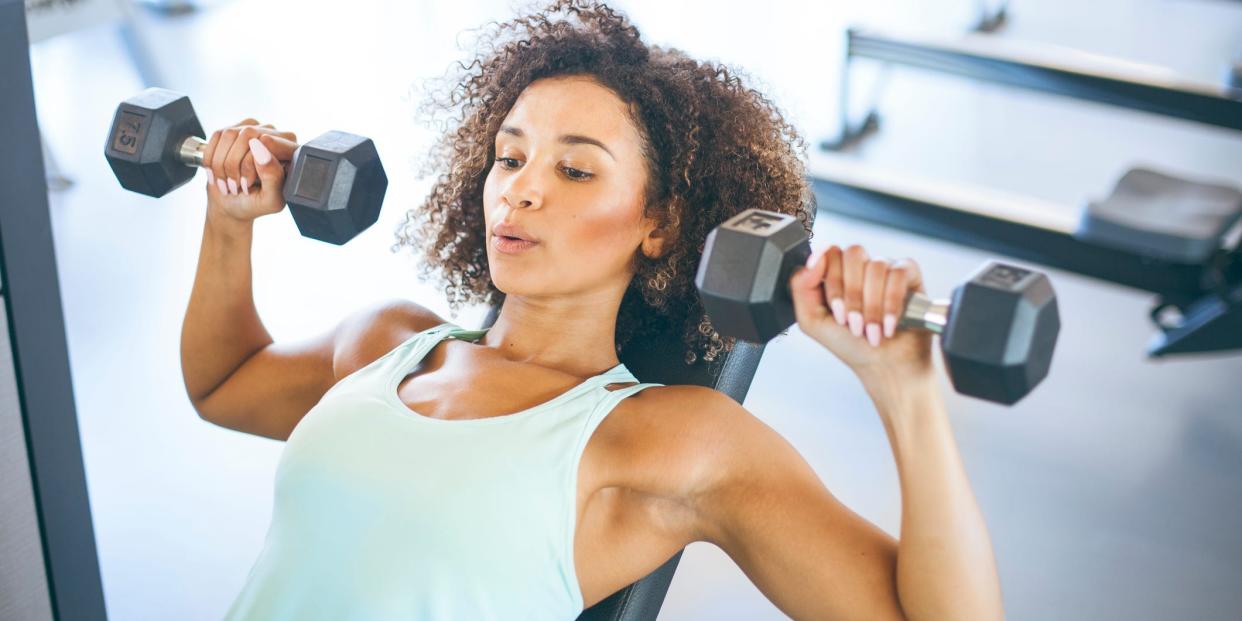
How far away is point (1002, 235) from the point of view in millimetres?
2918

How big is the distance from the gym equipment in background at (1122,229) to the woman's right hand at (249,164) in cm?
166

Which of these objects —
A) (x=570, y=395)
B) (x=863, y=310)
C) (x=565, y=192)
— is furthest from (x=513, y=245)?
(x=863, y=310)

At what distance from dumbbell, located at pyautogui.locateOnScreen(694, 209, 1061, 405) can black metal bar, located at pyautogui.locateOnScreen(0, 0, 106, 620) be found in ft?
2.85

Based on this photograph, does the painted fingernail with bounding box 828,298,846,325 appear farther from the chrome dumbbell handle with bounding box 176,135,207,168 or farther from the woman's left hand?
the chrome dumbbell handle with bounding box 176,135,207,168

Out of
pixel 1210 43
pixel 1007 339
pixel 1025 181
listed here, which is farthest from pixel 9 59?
pixel 1210 43

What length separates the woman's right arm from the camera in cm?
159

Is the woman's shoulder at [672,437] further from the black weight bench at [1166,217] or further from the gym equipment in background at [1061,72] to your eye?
the gym equipment in background at [1061,72]

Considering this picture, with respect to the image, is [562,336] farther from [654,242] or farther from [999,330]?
[999,330]

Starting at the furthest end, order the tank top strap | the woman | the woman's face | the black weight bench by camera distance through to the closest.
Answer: the black weight bench < the tank top strap < the woman's face < the woman

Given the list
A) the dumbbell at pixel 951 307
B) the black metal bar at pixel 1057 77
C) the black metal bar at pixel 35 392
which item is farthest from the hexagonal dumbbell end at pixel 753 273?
the black metal bar at pixel 1057 77

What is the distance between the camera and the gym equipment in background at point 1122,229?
7.82 feet

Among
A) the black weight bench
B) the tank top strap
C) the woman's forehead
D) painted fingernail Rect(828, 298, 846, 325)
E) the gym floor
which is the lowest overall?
the gym floor

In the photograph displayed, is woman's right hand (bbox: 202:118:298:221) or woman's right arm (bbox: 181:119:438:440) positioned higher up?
woman's right hand (bbox: 202:118:298:221)

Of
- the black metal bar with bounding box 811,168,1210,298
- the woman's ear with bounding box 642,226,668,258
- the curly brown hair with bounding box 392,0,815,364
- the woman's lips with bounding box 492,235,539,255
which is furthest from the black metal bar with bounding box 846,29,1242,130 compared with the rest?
the woman's lips with bounding box 492,235,539,255
